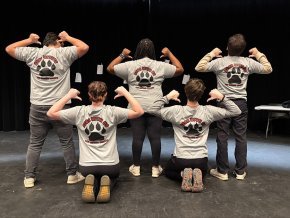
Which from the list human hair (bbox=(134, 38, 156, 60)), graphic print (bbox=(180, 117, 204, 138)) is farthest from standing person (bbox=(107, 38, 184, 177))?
graphic print (bbox=(180, 117, 204, 138))

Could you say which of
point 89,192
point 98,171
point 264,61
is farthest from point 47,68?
point 264,61

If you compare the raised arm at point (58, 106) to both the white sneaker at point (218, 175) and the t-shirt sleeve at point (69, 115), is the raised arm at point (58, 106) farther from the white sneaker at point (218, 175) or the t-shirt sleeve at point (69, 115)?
the white sneaker at point (218, 175)

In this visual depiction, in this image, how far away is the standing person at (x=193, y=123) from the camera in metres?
2.71

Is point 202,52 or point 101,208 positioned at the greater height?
point 202,52

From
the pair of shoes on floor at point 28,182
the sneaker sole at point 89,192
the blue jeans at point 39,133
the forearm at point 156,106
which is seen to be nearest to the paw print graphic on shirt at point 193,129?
the forearm at point 156,106

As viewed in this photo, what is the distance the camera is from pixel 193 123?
2.74 m

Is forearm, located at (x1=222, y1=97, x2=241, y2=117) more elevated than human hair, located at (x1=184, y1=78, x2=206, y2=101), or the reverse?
human hair, located at (x1=184, y1=78, x2=206, y2=101)

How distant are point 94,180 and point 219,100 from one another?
47.9 inches

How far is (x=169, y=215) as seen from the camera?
89.7 inches

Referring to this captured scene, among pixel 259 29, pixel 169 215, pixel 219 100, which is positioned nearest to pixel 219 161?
pixel 219 100

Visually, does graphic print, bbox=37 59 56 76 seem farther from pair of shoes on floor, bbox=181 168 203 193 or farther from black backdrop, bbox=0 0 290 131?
black backdrop, bbox=0 0 290 131

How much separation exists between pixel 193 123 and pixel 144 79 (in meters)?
0.61

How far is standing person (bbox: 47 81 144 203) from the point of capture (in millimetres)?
2521

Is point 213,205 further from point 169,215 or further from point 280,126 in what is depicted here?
point 280,126
